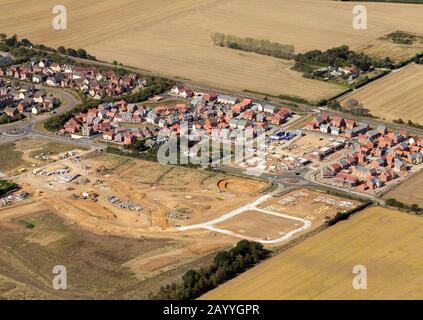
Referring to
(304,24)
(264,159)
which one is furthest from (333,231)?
(304,24)

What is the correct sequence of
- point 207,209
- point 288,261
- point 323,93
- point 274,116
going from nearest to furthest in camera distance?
point 288,261
point 207,209
point 274,116
point 323,93

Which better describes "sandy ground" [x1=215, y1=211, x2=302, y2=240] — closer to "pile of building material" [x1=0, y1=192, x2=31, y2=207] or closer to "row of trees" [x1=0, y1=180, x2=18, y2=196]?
"pile of building material" [x1=0, y1=192, x2=31, y2=207]

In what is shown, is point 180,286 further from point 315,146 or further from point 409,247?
point 315,146

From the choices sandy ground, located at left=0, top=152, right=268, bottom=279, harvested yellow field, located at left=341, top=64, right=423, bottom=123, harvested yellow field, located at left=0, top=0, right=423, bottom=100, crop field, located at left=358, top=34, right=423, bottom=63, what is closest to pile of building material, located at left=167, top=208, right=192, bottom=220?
sandy ground, located at left=0, top=152, right=268, bottom=279

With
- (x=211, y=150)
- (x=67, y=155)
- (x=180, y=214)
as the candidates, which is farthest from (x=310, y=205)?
(x=67, y=155)

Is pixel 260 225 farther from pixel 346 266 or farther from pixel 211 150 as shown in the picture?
pixel 211 150

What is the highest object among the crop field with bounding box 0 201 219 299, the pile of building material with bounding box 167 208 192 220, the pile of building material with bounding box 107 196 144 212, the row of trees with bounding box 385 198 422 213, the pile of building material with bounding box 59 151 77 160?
the pile of building material with bounding box 59 151 77 160

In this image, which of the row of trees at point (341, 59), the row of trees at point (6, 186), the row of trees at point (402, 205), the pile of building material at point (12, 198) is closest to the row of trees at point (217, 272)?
the row of trees at point (402, 205)
